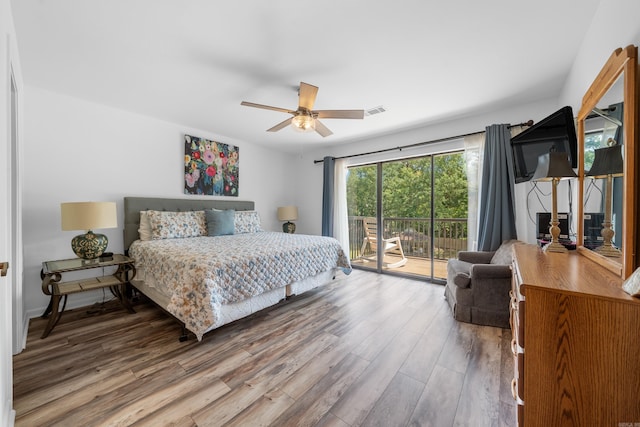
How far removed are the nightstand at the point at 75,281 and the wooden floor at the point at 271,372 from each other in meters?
0.17

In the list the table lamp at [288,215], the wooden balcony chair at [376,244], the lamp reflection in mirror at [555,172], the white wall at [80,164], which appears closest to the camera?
the lamp reflection in mirror at [555,172]

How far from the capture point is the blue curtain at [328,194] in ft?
15.3

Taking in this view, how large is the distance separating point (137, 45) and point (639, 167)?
3.08 meters

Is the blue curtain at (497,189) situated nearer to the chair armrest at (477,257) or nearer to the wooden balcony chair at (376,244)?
the chair armrest at (477,257)

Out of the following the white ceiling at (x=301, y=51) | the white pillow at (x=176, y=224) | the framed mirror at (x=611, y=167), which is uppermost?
the white ceiling at (x=301, y=51)

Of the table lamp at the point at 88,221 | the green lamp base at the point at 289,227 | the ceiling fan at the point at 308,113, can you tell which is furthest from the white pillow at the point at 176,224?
the ceiling fan at the point at 308,113

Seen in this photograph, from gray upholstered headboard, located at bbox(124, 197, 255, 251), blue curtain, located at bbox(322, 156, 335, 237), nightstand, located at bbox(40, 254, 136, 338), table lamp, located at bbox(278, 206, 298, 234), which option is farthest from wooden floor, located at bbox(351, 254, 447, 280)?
nightstand, located at bbox(40, 254, 136, 338)

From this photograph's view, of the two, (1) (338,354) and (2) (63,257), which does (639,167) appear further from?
(2) (63,257)

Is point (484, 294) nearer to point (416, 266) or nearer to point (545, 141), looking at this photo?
point (545, 141)

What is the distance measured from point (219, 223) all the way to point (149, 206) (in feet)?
3.03

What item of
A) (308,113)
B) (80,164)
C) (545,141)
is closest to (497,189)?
(545,141)

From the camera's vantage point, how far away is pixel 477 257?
297 centimetres

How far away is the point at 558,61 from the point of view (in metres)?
2.08

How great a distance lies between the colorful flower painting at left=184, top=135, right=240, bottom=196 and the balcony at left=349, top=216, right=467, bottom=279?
2397 millimetres
